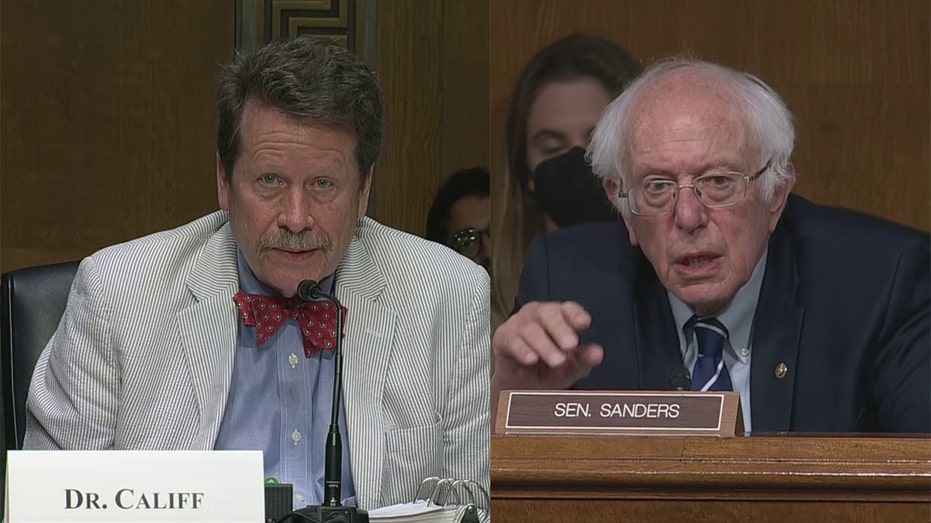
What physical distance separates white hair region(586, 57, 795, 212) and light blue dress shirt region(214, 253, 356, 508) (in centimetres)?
58

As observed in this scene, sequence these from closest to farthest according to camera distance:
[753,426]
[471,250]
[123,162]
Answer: [753,426], [471,250], [123,162]

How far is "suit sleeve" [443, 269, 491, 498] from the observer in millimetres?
2654

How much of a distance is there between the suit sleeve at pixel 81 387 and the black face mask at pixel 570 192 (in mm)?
764

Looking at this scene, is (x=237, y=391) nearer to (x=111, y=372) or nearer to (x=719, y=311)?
(x=111, y=372)

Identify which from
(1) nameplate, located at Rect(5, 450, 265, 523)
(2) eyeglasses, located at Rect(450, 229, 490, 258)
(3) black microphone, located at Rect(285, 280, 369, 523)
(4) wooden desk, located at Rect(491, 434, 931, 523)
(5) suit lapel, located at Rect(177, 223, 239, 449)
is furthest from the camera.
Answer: (2) eyeglasses, located at Rect(450, 229, 490, 258)

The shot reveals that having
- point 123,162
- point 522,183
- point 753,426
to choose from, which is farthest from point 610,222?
point 123,162

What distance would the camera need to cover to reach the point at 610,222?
2.61m

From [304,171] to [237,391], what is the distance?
1.27 ft

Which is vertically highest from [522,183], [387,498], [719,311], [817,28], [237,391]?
[817,28]

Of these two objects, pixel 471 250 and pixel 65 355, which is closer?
pixel 65 355

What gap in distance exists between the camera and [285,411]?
256 centimetres

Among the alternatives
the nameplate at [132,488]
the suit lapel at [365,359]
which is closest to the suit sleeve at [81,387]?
the suit lapel at [365,359]

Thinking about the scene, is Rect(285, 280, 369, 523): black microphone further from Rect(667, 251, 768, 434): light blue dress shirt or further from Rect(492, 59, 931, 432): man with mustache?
Rect(667, 251, 768, 434): light blue dress shirt

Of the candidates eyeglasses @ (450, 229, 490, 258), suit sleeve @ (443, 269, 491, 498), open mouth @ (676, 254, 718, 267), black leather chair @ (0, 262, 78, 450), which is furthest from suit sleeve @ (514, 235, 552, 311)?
black leather chair @ (0, 262, 78, 450)
